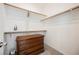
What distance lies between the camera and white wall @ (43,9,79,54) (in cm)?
122

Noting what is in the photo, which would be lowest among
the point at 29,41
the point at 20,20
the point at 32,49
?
the point at 32,49

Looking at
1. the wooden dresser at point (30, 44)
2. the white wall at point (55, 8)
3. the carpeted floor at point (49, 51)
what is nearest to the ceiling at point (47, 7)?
the white wall at point (55, 8)

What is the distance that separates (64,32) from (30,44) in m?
0.50

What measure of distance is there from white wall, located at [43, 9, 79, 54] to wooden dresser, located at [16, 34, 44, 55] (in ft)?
0.36

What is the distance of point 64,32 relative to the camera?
130cm

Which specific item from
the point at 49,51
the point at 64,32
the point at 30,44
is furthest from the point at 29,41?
the point at 64,32

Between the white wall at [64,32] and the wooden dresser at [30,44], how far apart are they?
0.36 feet

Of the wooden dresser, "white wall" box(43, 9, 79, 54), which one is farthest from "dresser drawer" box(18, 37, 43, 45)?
"white wall" box(43, 9, 79, 54)

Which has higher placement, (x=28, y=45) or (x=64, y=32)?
(x=64, y=32)

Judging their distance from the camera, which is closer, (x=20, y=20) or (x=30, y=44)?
(x=20, y=20)

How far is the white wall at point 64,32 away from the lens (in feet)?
3.99

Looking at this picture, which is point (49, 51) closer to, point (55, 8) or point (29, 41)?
point (29, 41)

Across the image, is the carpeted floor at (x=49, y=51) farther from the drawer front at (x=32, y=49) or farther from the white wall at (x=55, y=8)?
the white wall at (x=55, y=8)

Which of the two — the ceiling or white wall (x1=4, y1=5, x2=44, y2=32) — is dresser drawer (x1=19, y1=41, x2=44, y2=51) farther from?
the ceiling
